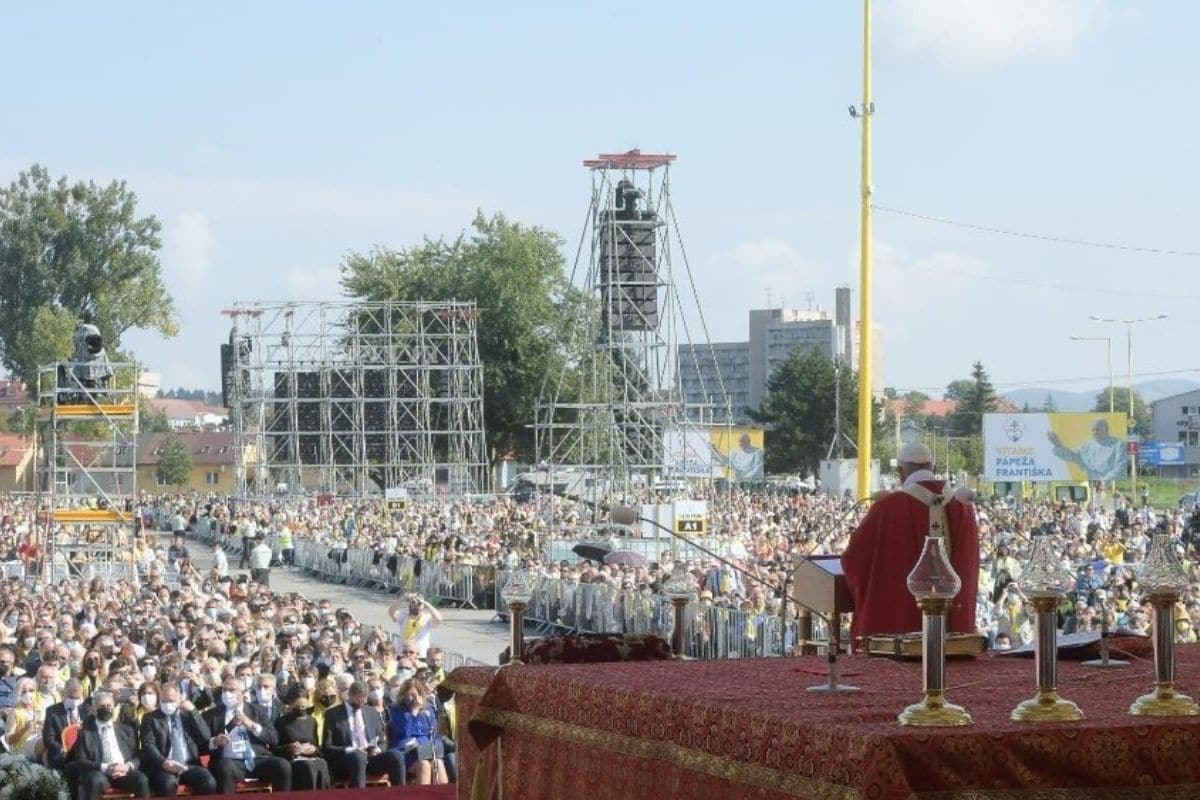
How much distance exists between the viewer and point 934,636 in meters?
5.14

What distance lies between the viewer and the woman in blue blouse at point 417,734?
1400 cm

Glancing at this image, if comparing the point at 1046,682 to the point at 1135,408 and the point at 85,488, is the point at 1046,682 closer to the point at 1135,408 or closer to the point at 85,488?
the point at 85,488

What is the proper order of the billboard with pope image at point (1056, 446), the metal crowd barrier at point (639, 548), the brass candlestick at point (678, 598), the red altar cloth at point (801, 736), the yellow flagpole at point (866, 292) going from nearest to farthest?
the red altar cloth at point (801, 736) < the brass candlestick at point (678, 598) < the yellow flagpole at point (866, 292) < the metal crowd barrier at point (639, 548) < the billboard with pope image at point (1056, 446)

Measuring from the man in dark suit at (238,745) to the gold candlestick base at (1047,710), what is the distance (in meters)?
8.92

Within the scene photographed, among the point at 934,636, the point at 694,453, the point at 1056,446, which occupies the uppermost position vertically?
the point at 1056,446

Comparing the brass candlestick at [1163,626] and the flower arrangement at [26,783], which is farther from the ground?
the brass candlestick at [1163,626]

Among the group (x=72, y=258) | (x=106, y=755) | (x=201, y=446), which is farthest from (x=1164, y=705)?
(x=201, y=446)

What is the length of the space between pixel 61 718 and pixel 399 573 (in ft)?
76.8

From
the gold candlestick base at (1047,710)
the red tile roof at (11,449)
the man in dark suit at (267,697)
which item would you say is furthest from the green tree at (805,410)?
the gold candlestick base at (1047,710)

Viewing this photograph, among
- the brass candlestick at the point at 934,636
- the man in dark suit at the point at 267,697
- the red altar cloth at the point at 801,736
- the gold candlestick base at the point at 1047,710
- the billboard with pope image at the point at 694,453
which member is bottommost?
the man in dark suit at the point at 267,697

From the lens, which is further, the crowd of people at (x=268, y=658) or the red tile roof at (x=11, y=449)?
the red tile roof at (x=11, y=449)

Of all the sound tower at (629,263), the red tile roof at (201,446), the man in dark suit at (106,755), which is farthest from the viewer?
the red tile roof at (201,446)

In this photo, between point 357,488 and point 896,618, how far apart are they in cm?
5628

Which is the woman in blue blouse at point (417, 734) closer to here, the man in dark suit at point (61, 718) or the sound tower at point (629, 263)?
the man in dark suit at point (61, 718)
